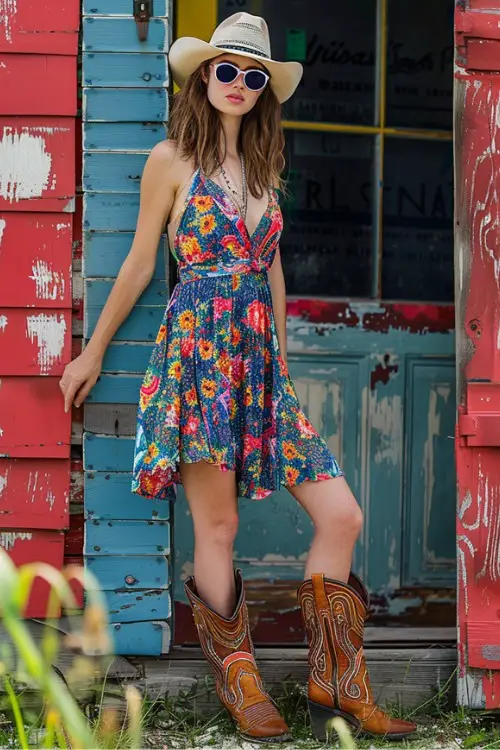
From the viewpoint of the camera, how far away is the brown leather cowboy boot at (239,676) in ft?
8.07

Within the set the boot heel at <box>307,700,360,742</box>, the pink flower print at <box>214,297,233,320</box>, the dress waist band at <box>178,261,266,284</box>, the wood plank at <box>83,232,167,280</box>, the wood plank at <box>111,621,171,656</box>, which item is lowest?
the boot heel at <box>307,700,360,742</box>

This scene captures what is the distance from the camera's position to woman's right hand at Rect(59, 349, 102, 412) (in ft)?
8.80

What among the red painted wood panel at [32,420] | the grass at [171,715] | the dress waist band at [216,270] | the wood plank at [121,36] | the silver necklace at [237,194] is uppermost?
the wood plank at [121,36]

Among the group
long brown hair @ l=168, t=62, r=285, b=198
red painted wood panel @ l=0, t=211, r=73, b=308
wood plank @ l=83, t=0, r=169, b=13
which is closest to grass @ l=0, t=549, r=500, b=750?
red painted wood panel @ l=0, t=211, r=73, b=308

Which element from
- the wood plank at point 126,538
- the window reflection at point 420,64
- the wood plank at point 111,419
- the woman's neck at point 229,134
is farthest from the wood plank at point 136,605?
the window reflection at point 420,64

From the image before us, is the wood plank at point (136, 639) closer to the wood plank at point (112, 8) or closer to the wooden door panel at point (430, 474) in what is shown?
the wooden door panel at point (430, 474)

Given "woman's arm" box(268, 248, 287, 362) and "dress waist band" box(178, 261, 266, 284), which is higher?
"dress waist band" box(178, 261, 266, 284)

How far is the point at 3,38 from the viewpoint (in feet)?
8.82

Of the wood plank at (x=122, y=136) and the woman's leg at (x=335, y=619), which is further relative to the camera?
the wood plank at (x=122, y=136)

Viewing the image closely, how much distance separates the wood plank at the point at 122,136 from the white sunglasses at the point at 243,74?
13.6 inches

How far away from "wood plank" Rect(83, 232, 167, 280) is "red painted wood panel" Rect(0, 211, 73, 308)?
2.6 inches

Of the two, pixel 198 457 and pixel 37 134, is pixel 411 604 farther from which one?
pixel 37 134

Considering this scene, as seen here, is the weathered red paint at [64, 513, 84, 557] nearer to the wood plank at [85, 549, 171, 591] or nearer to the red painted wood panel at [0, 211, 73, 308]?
the wood plank at [85, 549, 171, 591]

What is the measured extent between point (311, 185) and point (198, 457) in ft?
5.75
